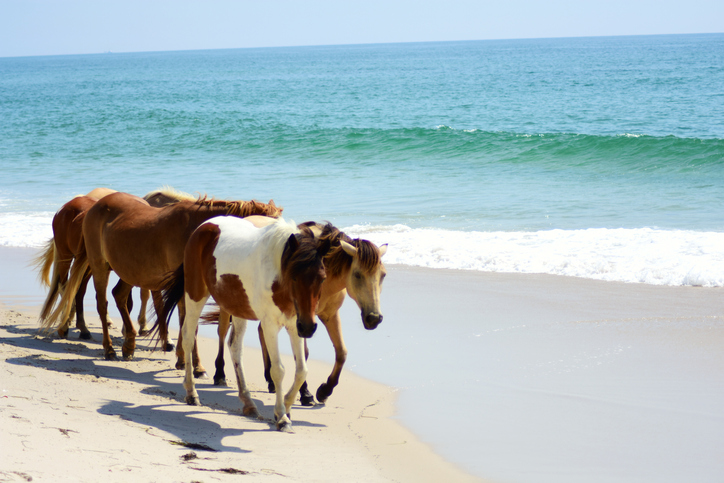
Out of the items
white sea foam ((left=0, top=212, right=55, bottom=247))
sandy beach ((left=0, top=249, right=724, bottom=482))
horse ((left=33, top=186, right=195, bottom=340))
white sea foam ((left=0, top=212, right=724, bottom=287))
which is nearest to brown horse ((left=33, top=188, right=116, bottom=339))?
horse ((left=33, top=186, right=195, bottom=340))

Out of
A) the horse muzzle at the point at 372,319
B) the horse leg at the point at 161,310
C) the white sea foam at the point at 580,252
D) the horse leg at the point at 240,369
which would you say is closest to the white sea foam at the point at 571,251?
the white sea foam at the point at 580,252

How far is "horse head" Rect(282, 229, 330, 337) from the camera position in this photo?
3.78 metres

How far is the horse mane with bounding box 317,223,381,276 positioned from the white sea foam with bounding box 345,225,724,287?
14.5ft

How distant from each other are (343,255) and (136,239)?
6.89 ft

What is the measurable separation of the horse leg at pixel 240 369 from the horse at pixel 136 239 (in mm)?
862

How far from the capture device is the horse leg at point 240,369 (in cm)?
435

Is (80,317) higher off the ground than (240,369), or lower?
lower

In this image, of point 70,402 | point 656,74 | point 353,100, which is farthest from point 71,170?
point 656,74

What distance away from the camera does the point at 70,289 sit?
19.9 feet

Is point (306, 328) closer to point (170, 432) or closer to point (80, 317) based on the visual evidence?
point (170, 432)

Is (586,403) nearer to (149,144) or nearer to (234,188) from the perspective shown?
(234,188)

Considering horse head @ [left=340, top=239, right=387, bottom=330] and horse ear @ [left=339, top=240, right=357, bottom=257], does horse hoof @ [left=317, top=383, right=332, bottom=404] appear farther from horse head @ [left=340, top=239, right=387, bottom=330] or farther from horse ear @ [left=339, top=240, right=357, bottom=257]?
horse ear @ [left=339, top=240, right=357, bottom=257]

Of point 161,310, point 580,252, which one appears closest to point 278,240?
point 161,310

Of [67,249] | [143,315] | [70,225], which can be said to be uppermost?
[70,225]
